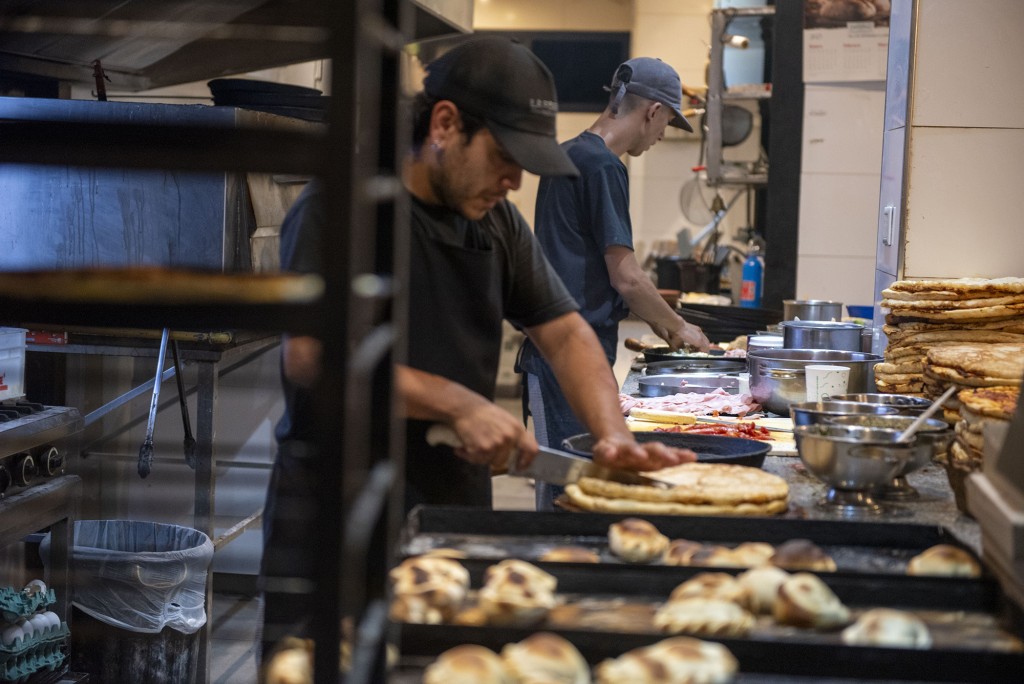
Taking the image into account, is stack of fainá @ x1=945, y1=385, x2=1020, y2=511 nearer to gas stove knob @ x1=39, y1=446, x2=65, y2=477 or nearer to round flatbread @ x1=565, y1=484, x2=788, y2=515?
round flatbread @ x1=565, y1=484, x2=788, y2=515

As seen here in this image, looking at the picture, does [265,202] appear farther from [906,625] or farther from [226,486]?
[906,625]

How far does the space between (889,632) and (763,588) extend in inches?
6.6

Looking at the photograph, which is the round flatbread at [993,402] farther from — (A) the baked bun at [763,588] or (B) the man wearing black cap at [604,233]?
(B) the man wearing black cap at [604,233]

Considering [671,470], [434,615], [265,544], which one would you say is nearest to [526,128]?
[671,470]

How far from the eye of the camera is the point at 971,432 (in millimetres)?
2068

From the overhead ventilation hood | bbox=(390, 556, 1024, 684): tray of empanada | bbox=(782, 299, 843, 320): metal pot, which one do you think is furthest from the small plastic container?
bbox=(782, 299, 843, 320): metal pot

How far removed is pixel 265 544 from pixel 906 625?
3.66 ft

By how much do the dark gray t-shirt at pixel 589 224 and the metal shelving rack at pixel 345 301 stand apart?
3.03 meters

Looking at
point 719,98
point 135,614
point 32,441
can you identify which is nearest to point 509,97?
point 32,441

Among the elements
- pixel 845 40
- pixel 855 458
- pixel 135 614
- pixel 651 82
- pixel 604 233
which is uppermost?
pixel 845 40

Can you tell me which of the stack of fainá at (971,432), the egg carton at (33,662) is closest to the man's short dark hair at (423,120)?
the stack of fainá at (971,432)

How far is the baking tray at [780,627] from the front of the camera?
1.24 metres

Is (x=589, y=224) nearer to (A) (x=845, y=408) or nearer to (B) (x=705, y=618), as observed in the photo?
(A) (x=845, y=408)

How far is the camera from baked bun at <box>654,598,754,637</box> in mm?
1319
